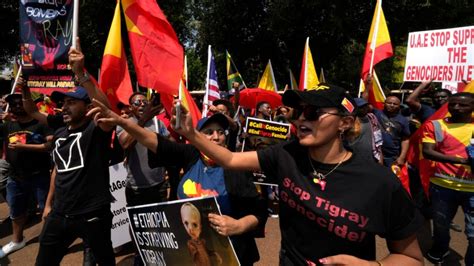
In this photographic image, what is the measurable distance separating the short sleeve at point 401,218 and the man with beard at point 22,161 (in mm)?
4174

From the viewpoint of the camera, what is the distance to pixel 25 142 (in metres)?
4.63

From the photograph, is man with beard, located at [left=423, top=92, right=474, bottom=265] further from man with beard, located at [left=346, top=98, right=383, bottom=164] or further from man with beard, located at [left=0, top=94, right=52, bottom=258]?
man with beard, located at [left=0, top=94, right=52, bottom=258]

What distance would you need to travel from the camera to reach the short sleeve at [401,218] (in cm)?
165

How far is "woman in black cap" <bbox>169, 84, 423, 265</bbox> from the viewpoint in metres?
1.66

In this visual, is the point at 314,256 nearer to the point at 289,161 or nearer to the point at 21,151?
the point at 289,161

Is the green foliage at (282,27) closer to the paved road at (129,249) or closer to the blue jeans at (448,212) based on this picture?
the paved road at (129,249)

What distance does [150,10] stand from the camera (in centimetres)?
317

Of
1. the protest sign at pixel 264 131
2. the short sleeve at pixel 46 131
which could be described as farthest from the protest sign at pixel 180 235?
the protest sign at pixel 264 131

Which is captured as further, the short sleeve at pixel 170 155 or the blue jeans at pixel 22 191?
the blue jeans at pixel 22 191

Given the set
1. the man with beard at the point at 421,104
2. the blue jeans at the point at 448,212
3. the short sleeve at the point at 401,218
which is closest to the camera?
the short sleeve at the point at 401,218

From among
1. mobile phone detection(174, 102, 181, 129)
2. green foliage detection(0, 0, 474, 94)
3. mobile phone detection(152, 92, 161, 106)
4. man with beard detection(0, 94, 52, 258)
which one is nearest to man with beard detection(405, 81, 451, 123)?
mobile phone detection(152, 92, 161, 106)

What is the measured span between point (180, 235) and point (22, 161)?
130 inches

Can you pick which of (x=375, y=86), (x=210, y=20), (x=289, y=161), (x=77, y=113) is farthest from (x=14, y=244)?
(x=210, y=20)

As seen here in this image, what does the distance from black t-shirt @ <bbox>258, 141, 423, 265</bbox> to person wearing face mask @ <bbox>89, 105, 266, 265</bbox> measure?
385 mm
